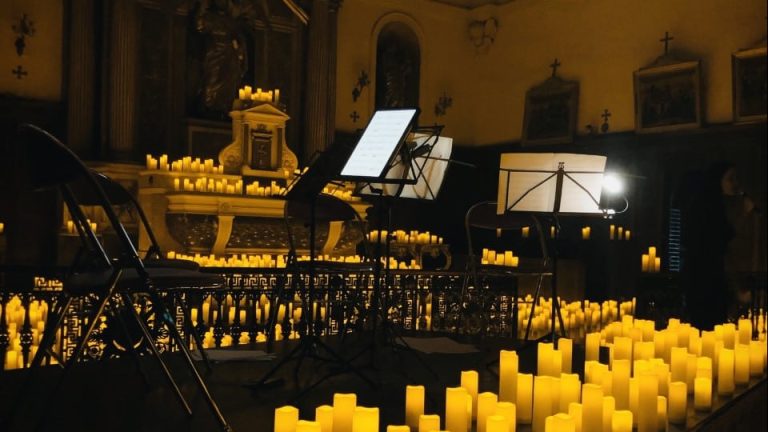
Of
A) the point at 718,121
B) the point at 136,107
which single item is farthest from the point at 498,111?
the point at 136,107

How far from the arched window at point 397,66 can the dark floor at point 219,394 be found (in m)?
9.77

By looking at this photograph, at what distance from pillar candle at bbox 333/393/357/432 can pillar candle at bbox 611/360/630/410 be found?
1.30 meters

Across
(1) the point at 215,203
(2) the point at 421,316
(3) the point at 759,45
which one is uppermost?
(3) the point at 759,45

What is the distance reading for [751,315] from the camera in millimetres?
7316


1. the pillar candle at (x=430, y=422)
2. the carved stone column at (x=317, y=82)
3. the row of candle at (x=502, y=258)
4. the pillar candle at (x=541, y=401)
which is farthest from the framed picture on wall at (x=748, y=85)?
the pillar candle at (x=430, y=422)

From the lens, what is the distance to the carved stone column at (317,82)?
1272 cm

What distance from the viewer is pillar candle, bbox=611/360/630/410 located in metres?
3.42

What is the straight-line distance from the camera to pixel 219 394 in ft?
11.6

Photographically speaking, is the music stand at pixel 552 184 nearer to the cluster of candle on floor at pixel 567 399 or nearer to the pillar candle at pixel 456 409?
the cluster of candle on floor at pixel 567 399

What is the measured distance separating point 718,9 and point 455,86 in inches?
204

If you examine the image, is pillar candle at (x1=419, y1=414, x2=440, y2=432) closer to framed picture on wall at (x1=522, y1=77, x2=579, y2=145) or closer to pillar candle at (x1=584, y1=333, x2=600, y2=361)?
pillar candle at (x1=584, y1=333, x2=600, y2=361)

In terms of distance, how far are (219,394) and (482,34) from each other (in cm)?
1245

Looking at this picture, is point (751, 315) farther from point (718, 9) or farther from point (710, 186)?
point (718, 9)

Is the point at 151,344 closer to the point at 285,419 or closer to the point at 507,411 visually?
the point at 285,419
